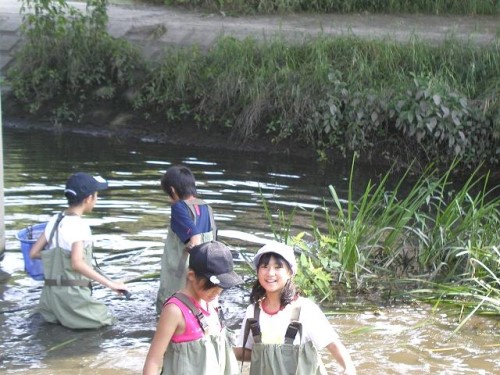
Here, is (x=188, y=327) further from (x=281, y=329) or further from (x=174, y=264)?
(x=174, y=264)

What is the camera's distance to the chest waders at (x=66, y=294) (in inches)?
271

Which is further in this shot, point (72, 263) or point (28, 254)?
point (28, 254)

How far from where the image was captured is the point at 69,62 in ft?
51.2

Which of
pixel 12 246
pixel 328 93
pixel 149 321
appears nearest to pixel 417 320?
pixel 149 321

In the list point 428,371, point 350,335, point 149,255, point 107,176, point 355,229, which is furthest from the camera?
point 107,176

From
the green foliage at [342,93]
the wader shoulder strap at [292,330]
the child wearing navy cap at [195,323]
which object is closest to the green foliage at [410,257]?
the wader shoulder strap at [292,330]

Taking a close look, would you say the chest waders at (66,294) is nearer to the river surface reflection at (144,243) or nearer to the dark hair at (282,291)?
the river surface reflection at (144,243)

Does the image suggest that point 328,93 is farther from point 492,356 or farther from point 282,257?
point 282,257

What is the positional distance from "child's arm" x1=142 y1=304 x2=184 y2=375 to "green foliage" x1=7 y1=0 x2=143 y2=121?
425 inches

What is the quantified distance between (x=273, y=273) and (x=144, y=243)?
4.39m

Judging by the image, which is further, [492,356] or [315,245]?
[315,245]

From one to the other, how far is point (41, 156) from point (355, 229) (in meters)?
6.19

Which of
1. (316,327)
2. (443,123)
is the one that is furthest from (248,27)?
(316,327)

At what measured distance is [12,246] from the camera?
911 cm
